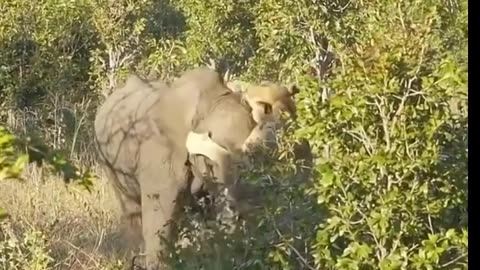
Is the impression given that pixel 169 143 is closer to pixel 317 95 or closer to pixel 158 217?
pixel 158 217

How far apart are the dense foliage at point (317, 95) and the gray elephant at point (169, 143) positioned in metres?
0.03

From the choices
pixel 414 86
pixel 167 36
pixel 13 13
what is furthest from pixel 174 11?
pixel 414 86

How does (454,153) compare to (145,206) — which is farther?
(145,206)

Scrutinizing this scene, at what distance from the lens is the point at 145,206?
1445 millimetres

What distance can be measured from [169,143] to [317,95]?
219 mm

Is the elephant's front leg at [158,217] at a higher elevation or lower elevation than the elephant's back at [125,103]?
lower

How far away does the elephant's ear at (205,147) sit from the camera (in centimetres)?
143

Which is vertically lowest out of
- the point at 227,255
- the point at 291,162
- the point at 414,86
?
the point at 227,255

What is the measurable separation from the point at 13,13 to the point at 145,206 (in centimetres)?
32

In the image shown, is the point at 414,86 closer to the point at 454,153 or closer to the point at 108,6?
the point at 454,153

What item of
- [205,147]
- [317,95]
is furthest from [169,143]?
[317,95]

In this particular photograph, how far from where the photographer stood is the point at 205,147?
1451mm

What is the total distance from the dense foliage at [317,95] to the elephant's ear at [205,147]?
6 centimetres

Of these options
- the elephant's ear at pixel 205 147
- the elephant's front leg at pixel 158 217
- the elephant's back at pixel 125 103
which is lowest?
the elephant's front leg at pixel 158 217
